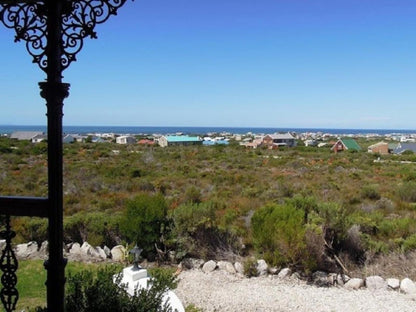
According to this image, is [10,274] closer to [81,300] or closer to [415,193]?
[81,300]

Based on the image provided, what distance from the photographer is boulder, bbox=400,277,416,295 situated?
5598 millimetres

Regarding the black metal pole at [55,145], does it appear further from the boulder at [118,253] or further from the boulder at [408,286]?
the boulder at [408,286]

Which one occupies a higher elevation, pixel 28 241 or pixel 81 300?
pixel 81 300

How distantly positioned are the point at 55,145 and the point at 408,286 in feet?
19.6

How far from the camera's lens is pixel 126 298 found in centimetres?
335

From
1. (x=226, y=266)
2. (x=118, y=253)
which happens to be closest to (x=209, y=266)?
(x=226, y=266)

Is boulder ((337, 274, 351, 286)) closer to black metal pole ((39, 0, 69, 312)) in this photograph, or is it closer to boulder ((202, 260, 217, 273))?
boulder ((202, 260, 217, 273))

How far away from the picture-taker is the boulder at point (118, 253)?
6913 mm

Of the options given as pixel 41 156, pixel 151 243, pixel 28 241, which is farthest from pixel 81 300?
pixel 41 156

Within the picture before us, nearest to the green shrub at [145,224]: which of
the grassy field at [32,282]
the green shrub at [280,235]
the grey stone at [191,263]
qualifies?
the grey stone at [191,263]

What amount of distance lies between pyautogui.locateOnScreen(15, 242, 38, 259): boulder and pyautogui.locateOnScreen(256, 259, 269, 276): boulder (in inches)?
180

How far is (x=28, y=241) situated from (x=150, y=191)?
6.51 meters

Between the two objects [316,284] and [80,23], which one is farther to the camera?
[316,284]

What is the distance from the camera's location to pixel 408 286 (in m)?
5.65
